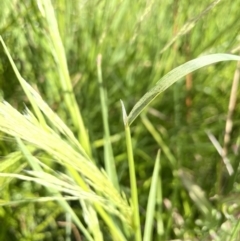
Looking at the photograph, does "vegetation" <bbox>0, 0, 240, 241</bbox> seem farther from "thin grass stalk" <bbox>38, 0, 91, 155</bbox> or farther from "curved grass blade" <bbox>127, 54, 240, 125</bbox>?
"curved grass blade" <bbox>127, 54, 240, 125</bbox>

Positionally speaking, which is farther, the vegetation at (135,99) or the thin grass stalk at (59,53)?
the vegetation at (135,99)

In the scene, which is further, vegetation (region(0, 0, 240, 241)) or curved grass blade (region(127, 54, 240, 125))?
vegetation (region(0, 0, 240, 241))

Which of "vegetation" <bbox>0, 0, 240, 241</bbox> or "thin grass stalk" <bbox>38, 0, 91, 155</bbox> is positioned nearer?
"thin grass stalk" <bbox>38, 0, 91, 155</bbox>

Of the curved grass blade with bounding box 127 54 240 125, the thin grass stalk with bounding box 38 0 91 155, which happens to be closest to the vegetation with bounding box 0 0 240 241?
the thin grass stalk with bounding box 38 0 91 155

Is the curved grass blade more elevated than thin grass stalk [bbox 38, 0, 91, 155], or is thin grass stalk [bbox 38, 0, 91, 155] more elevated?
thin grass stalk [bbox 38, 0, 91, 155]

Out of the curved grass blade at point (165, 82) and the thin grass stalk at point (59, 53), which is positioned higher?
the thin grass stalk at point (59, 53)

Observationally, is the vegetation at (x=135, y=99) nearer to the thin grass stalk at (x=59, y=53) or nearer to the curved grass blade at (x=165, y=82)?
the thin grass stalk at (x=59, y=53)

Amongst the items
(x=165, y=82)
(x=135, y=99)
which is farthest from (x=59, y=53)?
(x=135, y=99)

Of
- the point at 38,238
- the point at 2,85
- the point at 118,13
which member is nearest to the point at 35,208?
the point at 38,238

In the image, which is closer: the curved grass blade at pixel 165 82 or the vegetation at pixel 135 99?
the curved grass blade at pixel 165 82

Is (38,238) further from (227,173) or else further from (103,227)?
(227,173)

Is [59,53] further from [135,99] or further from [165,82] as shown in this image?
[135,99]

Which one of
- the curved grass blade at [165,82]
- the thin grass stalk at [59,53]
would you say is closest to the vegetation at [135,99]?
the thin grass stalk at [59,53]
